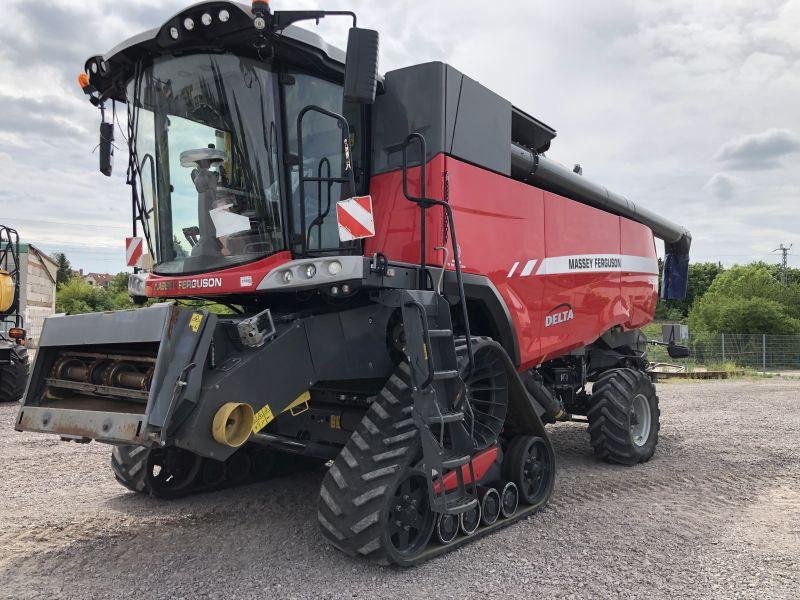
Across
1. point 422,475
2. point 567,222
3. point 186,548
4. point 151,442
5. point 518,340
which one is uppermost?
point 567,222

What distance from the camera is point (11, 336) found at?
11617mm

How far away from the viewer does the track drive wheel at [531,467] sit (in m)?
4.88

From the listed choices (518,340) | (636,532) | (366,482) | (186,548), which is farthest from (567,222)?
(186,548)

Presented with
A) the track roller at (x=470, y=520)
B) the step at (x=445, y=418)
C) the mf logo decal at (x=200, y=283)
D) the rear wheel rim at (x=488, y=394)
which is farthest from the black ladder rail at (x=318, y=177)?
the track roller at (x=470, y=520)

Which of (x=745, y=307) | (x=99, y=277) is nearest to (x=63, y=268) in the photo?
(x=99, y=277)

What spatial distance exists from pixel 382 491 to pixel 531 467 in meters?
1.73

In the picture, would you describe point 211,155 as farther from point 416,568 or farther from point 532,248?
point 416,568

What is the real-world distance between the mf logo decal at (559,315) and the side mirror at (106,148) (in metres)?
3.61

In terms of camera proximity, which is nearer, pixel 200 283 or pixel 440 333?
pixel 440 333

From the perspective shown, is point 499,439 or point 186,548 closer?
point 186,548

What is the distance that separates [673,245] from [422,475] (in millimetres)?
7630

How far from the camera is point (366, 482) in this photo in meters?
3.75

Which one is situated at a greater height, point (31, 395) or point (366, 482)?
point (31, 395)

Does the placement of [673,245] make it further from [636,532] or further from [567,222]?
[636,532]
